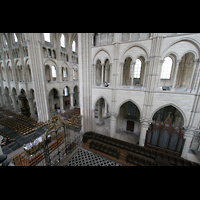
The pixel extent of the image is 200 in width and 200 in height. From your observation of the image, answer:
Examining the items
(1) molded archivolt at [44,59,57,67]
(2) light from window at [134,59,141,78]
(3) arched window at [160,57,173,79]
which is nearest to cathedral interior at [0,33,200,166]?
(3) arched window at [160,57,173,79]

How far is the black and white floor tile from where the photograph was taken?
739 cm

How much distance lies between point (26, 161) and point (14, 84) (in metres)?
17.5

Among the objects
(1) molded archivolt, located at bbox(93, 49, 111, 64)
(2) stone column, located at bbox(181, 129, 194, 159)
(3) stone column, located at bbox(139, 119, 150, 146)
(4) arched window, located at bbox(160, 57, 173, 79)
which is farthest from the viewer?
(4) arched window, located at bbox(160, 57, 173, 79)

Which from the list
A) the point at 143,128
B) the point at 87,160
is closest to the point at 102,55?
the point at 143,128

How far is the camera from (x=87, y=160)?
7.73 meters

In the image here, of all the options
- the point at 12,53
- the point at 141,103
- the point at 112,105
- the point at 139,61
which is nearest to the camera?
the point at 141,103

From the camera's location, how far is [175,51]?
302 inches

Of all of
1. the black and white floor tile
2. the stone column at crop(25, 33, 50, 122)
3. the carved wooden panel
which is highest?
the stone column at crop(25, 33, 50, 122)

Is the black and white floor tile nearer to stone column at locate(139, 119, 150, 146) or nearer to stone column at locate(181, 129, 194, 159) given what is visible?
stone column at locate(139, 119, 150, 146)

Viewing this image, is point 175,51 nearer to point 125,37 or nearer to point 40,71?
point 125,37

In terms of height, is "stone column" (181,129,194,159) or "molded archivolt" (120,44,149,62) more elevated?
"molded archivolt" (120,44,149,62)

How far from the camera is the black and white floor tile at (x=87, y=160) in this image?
739cm

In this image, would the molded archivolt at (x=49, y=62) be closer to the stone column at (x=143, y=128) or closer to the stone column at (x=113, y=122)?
the stone column at (x=113, y=122)
